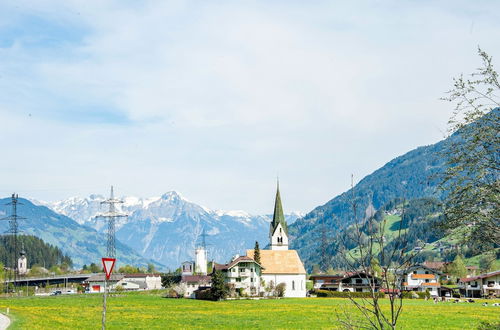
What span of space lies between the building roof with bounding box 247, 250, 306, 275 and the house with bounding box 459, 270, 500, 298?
39.6 m

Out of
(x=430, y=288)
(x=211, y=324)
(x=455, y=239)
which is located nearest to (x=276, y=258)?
(x=430, y=288)

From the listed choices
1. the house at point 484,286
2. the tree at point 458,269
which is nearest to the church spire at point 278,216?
the house at point 484,286

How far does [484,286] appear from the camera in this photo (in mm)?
135125

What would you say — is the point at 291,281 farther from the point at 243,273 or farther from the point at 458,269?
the point at 458,269

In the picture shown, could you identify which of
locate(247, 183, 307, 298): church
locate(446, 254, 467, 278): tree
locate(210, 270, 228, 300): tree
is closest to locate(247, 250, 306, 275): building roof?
locate(247, 183, 307, 298): church

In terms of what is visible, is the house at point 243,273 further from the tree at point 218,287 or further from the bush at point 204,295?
the tree at point 218,287

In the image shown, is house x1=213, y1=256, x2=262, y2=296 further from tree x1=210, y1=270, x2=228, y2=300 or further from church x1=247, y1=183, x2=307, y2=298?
tree x1=210, y1=270, x2=228, y2=300

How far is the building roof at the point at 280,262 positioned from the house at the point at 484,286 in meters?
39.6

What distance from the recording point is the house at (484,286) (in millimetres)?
133163

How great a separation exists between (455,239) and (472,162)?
318cm

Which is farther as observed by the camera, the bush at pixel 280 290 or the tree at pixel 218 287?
the bush at pixel 280 290

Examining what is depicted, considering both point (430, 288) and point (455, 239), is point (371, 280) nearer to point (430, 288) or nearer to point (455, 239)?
point (455, 239)

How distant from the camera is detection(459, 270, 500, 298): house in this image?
437 feet

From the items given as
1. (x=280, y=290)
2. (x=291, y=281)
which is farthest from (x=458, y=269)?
(x=280, y=290)
